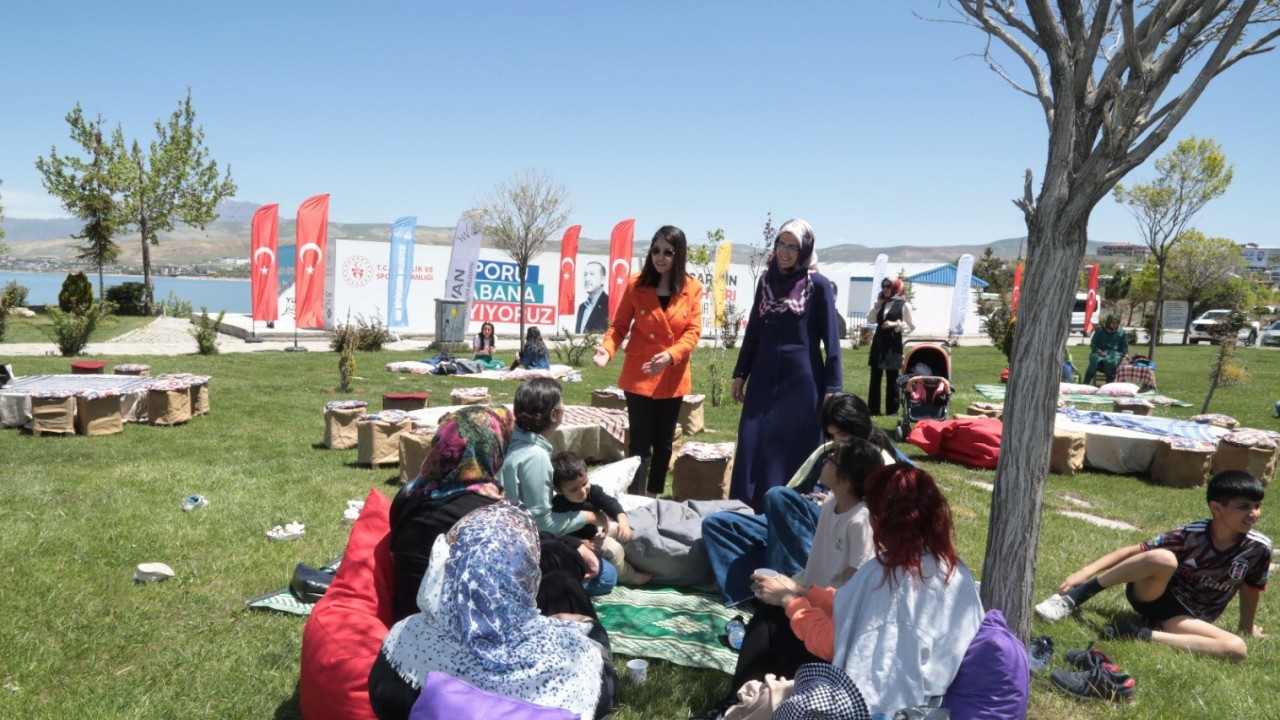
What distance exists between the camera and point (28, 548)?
4750 mm

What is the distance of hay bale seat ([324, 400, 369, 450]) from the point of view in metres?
8.03

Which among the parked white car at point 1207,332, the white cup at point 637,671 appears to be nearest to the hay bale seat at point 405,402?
the white cup at point 637,671

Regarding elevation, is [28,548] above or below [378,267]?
below

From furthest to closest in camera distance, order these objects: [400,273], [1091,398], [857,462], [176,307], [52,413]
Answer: [176,307] → [400,273] → [1091,398] → [52,413] → [857,462]

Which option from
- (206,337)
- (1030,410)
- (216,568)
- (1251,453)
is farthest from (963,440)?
(206,337)

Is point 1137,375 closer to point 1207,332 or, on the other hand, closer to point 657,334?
point 657,334

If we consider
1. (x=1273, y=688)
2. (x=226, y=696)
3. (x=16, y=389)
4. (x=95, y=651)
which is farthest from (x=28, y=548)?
(x=1273, y=688)

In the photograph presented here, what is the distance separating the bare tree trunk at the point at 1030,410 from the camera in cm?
306

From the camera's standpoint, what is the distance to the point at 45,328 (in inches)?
757

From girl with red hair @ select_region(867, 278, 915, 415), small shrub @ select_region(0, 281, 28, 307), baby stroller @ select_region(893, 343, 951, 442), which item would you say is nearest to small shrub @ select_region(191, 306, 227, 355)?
small shrub @ select_region(0, 281, 28, 307)

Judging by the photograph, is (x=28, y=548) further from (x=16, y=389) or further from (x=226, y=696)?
(x=16, y=389)

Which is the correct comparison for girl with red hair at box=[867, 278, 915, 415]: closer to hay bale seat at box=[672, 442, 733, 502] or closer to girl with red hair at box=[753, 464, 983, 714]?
hay bale seat at box=[672, 442, 733, 502]

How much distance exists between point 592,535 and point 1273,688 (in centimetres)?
300

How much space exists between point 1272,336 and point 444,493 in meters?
41.3
